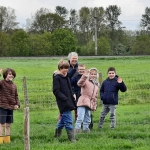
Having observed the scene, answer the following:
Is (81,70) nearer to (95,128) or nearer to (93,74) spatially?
(93,74)

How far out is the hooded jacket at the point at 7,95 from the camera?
23.8 ft

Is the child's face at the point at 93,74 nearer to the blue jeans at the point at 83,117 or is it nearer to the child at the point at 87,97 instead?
the child at the point at 87,97

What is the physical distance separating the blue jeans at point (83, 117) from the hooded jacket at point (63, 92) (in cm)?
83

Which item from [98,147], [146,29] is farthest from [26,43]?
[98,147]

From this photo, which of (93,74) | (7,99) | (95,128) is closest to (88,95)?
(93,74)

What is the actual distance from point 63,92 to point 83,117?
109cm

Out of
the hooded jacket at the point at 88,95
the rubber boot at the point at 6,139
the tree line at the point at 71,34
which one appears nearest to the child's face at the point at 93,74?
the hooded jacket at the point at 88,95

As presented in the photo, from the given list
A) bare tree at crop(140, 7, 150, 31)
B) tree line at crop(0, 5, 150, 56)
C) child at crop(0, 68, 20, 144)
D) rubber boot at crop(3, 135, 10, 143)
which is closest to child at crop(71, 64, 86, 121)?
child at crop(0, 68, 20, 144)

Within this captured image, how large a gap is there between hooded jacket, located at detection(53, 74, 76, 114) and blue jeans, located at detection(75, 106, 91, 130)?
32.6 inches

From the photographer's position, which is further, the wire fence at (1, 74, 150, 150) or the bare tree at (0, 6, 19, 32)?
the bare tree at (0, 6, 19, 32)

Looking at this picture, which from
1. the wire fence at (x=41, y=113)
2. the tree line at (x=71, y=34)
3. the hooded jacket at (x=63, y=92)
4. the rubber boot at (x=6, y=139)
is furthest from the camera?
the tree line at (x=71, y=34)

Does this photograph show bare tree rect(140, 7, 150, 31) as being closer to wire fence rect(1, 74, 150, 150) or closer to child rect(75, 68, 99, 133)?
wire fence rect(1, 74, 150, 150)

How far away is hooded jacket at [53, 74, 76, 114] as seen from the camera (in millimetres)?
7125

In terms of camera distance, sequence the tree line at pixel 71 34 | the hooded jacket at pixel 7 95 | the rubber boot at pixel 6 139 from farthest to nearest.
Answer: the tree line at pixel 71 34, the rubber boot at pixel 6 139, the hooded jacket at pixel 7 95
